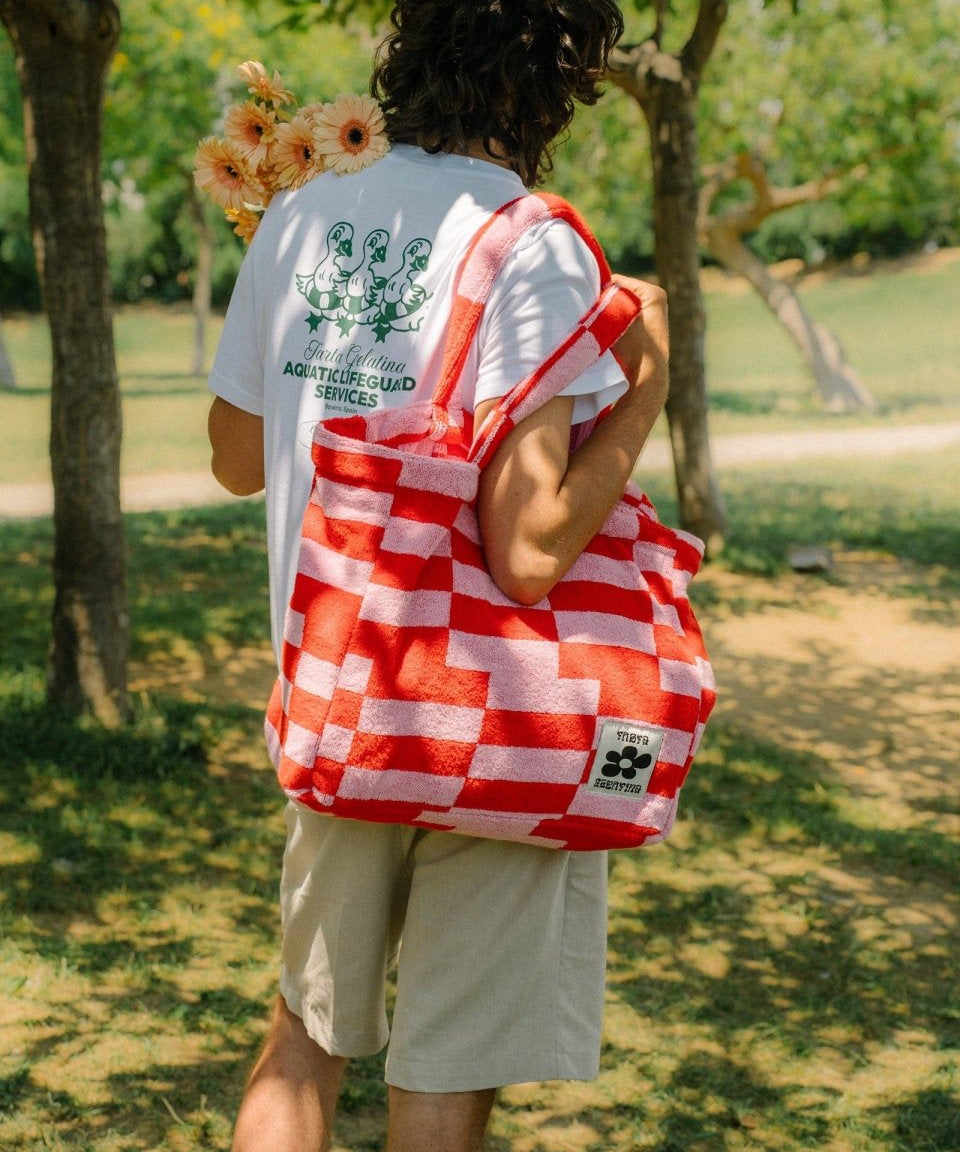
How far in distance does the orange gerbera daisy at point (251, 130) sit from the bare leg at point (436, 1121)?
1.25 meters

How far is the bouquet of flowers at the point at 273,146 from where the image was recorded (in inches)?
70.4

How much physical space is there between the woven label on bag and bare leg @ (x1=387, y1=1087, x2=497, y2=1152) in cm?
45

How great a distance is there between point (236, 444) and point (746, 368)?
1107 inches

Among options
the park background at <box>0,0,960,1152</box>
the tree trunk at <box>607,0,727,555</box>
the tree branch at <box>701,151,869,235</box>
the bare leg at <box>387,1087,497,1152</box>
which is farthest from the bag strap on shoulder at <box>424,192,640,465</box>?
the tree branch at <box>701,151,869,235</box>

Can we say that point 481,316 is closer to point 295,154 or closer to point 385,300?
point 385,300

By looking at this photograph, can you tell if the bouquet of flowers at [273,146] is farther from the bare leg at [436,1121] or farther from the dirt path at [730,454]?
the dirt path at [730,454]

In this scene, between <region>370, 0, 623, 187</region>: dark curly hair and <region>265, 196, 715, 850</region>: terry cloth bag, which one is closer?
<region>265, 196, 715, 850</region>: terry cloth bag

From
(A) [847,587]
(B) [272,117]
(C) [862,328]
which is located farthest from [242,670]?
(C) [862,328]

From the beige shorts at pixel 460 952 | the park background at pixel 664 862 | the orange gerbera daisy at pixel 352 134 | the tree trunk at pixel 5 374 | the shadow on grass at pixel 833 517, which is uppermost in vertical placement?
the orange gerbera daisy at pixel 352 134

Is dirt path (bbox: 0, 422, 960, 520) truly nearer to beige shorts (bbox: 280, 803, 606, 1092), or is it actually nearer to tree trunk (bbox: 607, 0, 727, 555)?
tree trunk (bbox: 607, 0, 727, 555)

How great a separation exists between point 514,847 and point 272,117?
41.4 inches

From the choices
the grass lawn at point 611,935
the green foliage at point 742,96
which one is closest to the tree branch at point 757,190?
the green foliage at point 742,96

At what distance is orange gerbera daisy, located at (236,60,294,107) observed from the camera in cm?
200

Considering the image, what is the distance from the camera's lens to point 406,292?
1.69m
